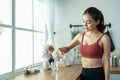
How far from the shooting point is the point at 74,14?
375 cm

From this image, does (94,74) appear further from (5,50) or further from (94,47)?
(5,50)

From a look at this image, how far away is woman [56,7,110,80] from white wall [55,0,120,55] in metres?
1.89

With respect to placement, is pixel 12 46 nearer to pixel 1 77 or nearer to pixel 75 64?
pixel 1 77

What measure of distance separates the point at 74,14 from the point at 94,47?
2129 millimetres

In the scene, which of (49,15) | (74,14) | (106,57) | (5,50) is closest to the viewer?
(106,57)

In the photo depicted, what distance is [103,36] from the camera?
5.53ft

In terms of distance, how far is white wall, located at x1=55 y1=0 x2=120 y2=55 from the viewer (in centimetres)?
359

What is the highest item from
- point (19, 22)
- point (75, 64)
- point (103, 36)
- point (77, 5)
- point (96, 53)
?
point (77, 5)

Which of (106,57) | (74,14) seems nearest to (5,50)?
(106,57)

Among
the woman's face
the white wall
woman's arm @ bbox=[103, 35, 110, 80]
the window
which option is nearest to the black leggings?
woman's arm @ bbox=[103, 35, 110, 80]

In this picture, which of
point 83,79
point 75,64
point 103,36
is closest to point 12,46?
point 83,79

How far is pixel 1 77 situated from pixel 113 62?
6.50 feet

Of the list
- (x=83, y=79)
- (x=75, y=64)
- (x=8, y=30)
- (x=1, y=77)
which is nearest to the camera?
(x=83, y=79)

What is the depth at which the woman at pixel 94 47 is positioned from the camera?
5.41 ft
